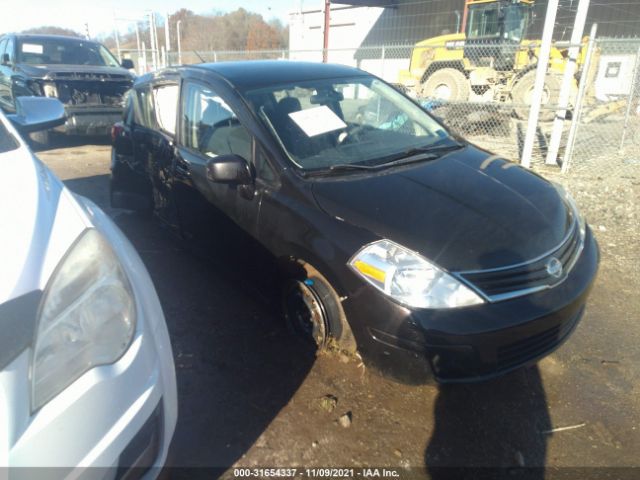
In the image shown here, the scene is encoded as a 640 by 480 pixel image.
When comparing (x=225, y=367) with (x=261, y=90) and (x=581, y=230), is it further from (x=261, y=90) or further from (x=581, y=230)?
(x=581, y=230)

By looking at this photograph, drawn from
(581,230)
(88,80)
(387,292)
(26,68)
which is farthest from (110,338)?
(26,68)

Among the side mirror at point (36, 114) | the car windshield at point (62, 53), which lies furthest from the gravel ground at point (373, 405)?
the car windshield at point (62, 53)

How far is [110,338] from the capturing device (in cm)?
128

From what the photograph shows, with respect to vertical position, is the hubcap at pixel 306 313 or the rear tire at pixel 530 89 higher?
the rear tire at pixel 530 89

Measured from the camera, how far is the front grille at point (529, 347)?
2033 mm

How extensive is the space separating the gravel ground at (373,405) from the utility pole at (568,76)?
4019 millimetres

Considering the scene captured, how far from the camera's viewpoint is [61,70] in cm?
738

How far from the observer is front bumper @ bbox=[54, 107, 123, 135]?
731 cm

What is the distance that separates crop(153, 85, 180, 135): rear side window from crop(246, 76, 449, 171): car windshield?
88 cm

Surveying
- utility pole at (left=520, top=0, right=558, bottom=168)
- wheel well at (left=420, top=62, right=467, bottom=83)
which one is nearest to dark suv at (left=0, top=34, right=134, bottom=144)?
utility pole at (left=520, top=0, right=558, bottom=168)

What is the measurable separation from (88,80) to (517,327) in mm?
7776

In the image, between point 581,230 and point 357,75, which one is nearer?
point 581,230

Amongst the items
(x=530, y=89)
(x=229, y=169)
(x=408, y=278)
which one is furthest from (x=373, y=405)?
(x=530, y=89)

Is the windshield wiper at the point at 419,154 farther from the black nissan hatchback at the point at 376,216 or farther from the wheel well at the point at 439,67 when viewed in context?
the wheel well at the point at 439,67
